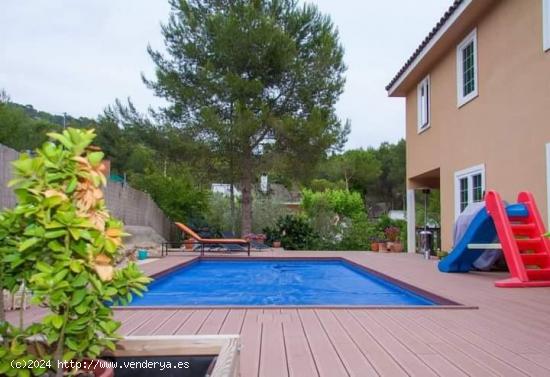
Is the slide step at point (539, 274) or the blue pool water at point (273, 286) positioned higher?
the slide step at point (539, 274)

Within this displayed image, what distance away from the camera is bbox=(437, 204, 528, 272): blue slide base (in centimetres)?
707

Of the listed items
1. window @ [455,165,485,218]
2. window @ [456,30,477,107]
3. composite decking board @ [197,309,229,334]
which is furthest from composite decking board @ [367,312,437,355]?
window @ [456,30,477,107]

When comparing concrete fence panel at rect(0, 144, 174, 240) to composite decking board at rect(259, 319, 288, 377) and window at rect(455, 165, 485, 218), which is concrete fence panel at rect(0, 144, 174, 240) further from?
composite decking board at rect(259, 319, 288, 377)

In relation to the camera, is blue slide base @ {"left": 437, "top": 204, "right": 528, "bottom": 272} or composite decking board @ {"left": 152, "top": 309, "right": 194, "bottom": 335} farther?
blue slide base @ {"left": 437, "top": 204, "right": 528, "bottom": 272}

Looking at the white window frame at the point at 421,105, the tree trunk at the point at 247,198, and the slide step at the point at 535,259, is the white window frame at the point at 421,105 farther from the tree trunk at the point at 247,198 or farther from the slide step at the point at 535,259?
the tree trunk at the point at 247,198

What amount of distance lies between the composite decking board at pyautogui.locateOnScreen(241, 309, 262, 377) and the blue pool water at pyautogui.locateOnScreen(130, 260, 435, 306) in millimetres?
2518

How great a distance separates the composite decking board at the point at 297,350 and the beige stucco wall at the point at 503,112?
5.24 metres

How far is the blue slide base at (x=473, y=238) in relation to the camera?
7.07m

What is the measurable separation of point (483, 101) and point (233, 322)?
7.19 metres

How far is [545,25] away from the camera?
714 centimetres

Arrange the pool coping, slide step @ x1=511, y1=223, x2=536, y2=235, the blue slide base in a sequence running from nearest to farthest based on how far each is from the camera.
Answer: the pool coping → slide step @ x1=511, y1=223, x2=536, y2=235 → the blue slide base

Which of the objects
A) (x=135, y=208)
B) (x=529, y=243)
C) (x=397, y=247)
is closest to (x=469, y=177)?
(x=529, y=243)

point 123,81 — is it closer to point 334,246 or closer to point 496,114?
point 334,246

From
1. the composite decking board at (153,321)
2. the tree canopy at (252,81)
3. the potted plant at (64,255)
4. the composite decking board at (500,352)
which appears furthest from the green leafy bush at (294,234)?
the potted plant at (64,255)
